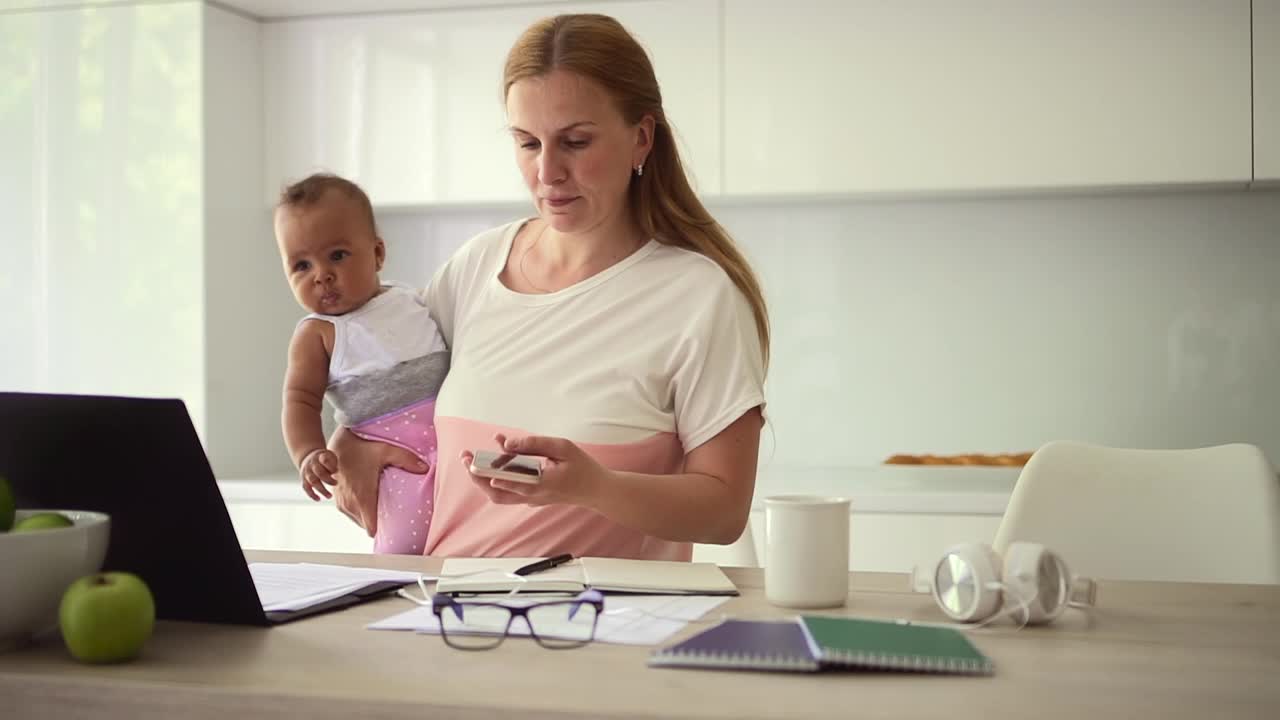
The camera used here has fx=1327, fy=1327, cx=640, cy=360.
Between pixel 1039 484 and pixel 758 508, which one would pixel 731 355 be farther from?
pixel 758 508

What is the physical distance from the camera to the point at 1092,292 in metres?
3.52

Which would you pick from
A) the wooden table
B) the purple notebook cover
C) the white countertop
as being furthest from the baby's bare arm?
the white countertop

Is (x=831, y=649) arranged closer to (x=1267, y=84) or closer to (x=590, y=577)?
(x=590, y=577)

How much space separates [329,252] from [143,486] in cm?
85

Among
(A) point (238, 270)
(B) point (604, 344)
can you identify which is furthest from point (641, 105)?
(A) point (238, 270)

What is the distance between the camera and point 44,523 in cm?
107

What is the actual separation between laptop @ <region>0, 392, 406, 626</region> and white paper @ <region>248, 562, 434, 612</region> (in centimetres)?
6

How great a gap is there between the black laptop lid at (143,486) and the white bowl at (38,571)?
2.1 inches

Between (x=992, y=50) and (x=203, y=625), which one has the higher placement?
(x=992, y=50)

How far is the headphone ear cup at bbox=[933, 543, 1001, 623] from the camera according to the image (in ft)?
3.72

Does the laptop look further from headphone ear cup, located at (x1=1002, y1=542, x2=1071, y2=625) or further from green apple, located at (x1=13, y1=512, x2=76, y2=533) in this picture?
headphone ear cup, located at (x1=1002, y1=542, x2=1071, y2=625)

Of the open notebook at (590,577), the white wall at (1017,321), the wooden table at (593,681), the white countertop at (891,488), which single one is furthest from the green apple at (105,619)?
the white wall at (1017,321)

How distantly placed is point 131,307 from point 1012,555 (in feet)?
9.22

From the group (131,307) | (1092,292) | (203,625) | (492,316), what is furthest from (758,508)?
(203,625)
